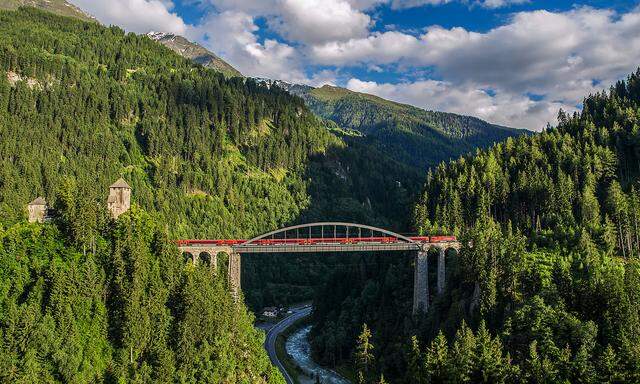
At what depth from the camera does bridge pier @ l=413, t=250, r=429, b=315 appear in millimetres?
90750

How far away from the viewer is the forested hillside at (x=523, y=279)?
63.5 metres

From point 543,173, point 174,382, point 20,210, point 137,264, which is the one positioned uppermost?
point 543,173

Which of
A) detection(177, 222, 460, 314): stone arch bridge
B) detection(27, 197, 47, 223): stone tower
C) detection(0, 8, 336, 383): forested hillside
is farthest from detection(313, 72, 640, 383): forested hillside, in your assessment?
detection(27, 197, 47, 223): stone tower

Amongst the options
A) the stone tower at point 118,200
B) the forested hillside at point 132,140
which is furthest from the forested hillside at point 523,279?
the forested hillside at point 132,140

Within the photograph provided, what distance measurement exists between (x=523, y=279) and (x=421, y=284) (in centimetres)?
2081

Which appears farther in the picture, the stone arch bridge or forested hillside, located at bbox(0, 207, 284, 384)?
the stone arch bridge

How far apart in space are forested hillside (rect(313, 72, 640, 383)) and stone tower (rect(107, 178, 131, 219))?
44.0m

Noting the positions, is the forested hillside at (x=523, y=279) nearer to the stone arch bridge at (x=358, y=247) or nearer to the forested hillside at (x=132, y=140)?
the stone arch bridge at (x=358, y=247)

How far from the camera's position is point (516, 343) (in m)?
67.5

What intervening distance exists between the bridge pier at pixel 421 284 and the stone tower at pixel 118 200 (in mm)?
50879

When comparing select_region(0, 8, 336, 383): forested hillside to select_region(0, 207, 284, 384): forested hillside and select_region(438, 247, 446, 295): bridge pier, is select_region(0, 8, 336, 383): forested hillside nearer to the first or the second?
select_region(0, 207, 284, 384): forested hillside

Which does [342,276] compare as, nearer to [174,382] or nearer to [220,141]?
[174,382]

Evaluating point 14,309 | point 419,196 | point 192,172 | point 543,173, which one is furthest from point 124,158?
point 543,173

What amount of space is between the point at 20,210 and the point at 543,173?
105937 millimetres
